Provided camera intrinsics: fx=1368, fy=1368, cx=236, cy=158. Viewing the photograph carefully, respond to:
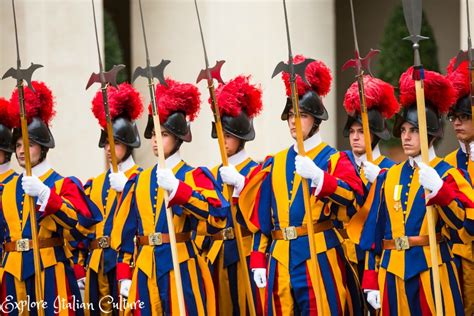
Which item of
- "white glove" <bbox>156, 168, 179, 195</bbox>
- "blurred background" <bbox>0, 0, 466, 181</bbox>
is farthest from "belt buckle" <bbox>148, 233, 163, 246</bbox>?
"blurred background" <bbox>0, 0, 466, 181</bbox>

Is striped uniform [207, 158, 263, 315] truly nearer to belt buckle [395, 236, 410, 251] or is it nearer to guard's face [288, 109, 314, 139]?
guard's face [288, 109, 314, 139]

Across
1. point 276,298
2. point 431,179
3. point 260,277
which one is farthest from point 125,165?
point 431,179

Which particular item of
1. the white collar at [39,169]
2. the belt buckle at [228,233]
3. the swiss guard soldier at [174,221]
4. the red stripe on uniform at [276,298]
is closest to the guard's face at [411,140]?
the red stripe on uniform at [276,298]

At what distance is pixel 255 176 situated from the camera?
9406 millimetres

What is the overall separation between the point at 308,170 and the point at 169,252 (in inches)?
48.2

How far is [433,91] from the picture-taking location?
8.74 m

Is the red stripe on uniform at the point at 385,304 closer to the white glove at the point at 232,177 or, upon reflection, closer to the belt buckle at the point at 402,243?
the belt buckle at the point at 402,243

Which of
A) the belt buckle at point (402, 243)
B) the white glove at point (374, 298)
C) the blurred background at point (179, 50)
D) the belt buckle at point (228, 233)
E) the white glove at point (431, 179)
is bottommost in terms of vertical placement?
the white glove at point (374, 298)

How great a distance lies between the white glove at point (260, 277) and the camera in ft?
30.7

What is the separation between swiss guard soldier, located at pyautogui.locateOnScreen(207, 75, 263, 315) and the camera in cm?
1031

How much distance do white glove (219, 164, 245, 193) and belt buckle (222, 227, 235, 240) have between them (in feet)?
2.23

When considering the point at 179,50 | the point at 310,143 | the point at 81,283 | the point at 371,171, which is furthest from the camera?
the point at 179,50

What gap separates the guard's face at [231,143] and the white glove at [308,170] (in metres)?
1.97

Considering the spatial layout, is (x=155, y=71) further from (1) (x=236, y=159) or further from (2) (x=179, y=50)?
(2) (x=179, y=50)
